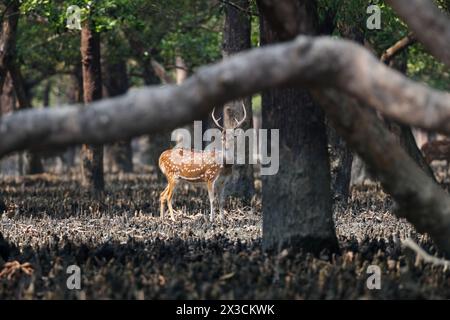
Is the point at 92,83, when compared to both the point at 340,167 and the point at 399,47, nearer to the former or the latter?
the point at 340,167

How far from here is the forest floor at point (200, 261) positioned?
7.93 m

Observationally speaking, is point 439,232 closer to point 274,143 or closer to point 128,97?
point 274,143

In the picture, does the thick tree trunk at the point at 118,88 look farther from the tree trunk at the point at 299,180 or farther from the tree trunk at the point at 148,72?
the tree trunk at the point at 299,180

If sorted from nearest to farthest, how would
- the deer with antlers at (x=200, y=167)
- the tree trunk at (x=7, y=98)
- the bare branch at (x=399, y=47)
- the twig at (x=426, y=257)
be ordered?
1. the twig at (x=426, y=257)
2. the deer with antlers at (x=200, y=167)
3. the bare branch at (x=399, y=47)
4. the tree trunk at (x=7, y=98)

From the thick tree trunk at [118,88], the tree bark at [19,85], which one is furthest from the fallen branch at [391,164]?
the thick tree trunk at [118,88]

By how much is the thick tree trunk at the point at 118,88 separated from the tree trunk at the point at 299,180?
52.9 feet

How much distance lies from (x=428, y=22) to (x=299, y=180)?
7.41ft

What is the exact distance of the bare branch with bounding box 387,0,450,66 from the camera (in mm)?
8117

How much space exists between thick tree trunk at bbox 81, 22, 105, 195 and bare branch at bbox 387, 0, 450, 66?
1268 cm

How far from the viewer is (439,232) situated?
873 cm

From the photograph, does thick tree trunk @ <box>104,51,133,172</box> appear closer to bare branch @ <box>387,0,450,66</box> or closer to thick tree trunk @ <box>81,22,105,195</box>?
thick tree trunk @ <box>81,22,105,195</box>

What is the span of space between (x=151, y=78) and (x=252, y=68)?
76.1 ft

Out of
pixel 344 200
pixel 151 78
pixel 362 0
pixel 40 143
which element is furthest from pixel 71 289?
pixel 151 78

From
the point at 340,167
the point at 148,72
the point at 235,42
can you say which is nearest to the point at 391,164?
the point at 340,167
